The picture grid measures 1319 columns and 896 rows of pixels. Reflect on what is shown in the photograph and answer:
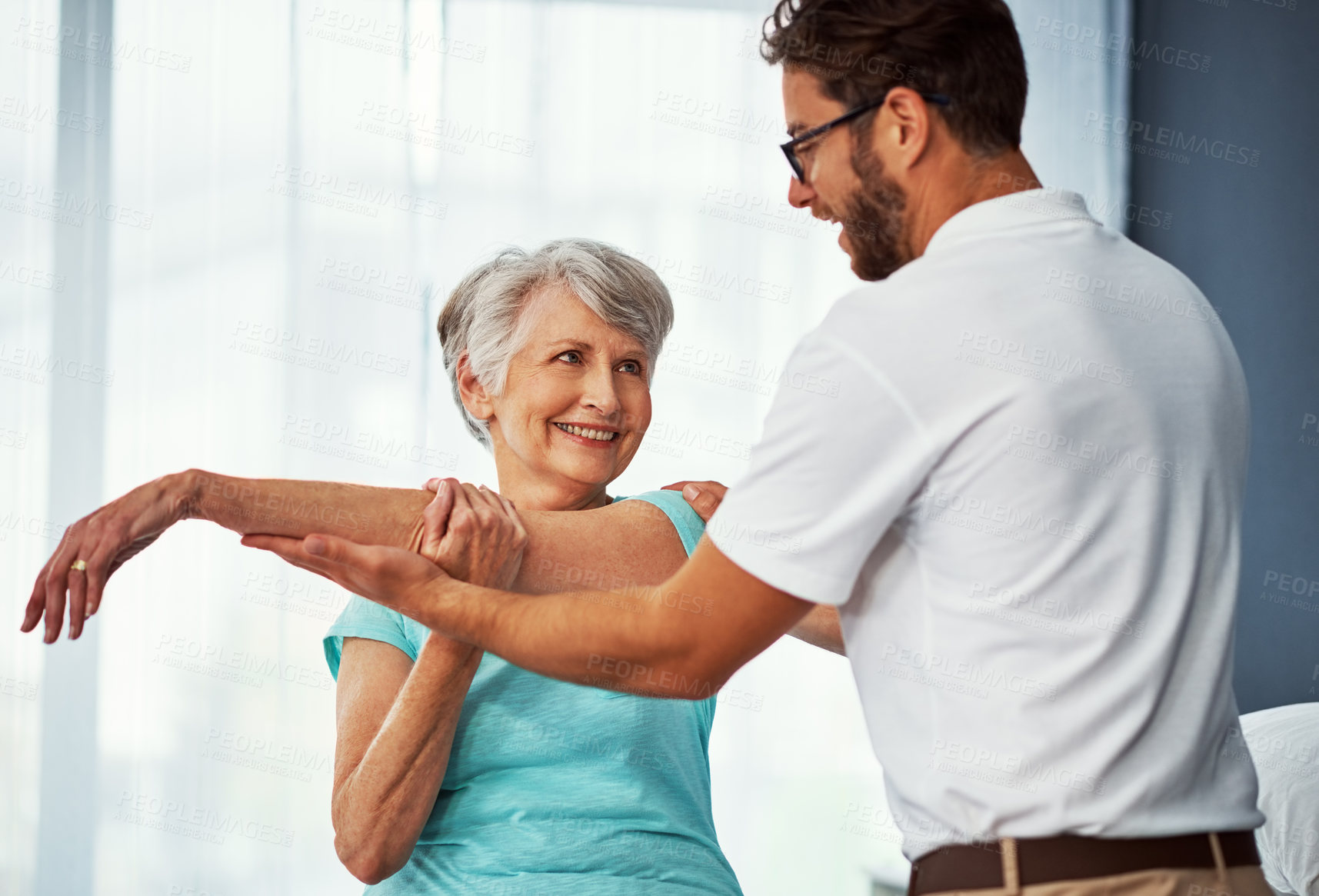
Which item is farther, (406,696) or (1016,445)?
(406,696)

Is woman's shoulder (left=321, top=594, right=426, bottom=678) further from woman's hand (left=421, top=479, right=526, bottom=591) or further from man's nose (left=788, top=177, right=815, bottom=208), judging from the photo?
man's nose (left=788, top=177, right=815, bottom=208)

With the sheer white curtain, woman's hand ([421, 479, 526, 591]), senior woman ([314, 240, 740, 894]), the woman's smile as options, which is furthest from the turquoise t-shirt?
the sheer white curtain

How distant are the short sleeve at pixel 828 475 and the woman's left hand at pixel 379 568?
1.33 ft

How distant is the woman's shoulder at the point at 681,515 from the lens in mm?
1599

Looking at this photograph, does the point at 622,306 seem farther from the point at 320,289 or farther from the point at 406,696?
the point at 320,289

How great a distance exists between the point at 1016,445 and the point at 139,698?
2.67 meters

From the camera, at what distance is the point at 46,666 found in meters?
2.89

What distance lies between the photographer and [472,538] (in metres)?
1.37

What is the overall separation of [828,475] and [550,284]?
836 mm

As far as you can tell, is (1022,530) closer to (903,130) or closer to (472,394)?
(903,130)

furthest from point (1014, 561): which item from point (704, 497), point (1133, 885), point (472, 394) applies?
point (472, 394)

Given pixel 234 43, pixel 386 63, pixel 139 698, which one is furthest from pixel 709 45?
pixel 139 698

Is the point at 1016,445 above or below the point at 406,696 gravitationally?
above

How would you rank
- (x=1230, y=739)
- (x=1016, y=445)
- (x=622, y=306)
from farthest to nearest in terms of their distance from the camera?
1. (x=622, y=306)
2. (x=1230, y=739)
3. (x=1016, y=445)
